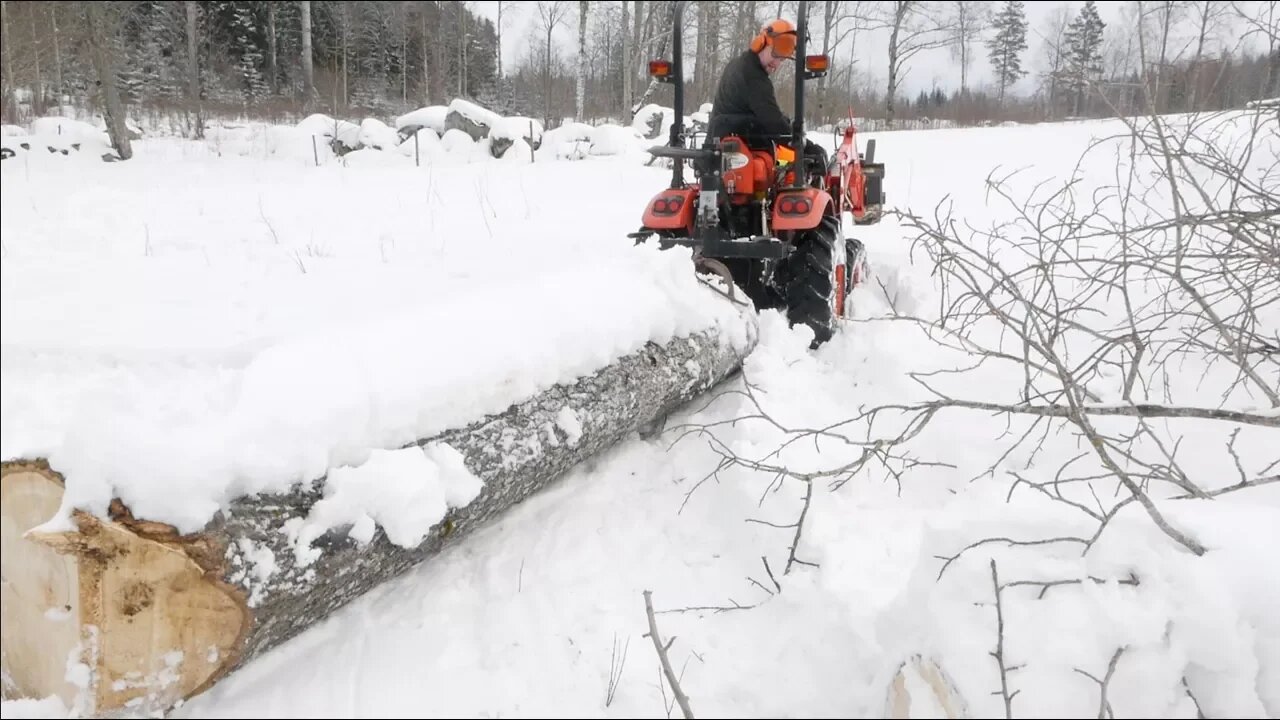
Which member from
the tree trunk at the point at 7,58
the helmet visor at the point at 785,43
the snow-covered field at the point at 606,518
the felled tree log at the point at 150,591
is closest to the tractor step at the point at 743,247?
the snow-covered field at the point at 606,518

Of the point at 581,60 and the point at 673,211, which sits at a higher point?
the point at 581,60

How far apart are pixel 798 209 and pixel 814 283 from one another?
403mm

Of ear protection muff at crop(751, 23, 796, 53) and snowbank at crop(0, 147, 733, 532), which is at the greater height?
ear protection muff at crop(751, 23, 796, 53)

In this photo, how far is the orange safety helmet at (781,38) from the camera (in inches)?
145

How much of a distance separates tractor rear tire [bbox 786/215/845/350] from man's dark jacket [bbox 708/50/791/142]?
0.63 meters

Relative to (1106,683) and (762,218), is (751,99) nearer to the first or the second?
(762,218)

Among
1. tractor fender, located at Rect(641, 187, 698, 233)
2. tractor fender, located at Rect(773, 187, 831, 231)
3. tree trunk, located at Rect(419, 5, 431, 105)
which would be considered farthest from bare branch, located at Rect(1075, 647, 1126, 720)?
tree trunk, located at Rect(419, 5, 431, 105)

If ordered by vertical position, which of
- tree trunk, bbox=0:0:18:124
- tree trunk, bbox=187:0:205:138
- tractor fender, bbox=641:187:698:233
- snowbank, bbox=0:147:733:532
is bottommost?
snowbank, bbox=0:147:733:532

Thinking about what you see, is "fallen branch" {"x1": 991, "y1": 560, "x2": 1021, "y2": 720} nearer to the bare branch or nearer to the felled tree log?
the bare branch

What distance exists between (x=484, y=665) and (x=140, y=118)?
11.6 m

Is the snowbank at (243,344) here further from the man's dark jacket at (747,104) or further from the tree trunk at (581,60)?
the tree trunk at (581,60)

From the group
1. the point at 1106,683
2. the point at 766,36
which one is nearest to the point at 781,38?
the point at 766,36

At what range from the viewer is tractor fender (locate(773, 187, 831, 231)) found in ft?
12.2

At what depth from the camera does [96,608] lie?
1.51 metres
